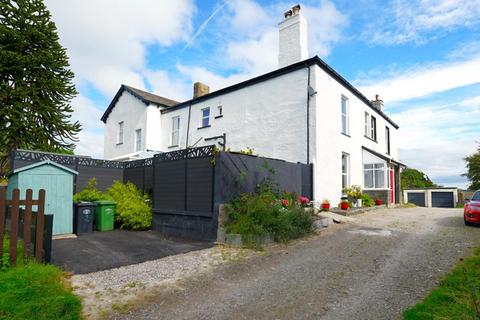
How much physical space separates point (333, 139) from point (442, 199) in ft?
83.5

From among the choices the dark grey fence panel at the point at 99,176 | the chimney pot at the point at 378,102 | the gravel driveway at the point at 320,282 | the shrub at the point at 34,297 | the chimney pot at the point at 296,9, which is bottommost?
the gravel driveway at the point at 320,282

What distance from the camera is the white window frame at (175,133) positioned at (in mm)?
21222

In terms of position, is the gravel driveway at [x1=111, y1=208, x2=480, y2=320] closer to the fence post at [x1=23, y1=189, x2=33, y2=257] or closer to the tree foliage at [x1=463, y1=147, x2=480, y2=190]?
the fence post at [x1=23, y1=189, x2=33, y2=257]

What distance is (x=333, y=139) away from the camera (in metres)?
15.1

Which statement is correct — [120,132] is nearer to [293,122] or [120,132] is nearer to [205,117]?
[205,117]

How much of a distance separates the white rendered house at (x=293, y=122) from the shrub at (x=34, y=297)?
36.3 feet

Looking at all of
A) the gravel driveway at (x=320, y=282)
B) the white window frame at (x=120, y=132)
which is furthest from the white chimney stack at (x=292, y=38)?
the white window frame at (x=120, y=132)

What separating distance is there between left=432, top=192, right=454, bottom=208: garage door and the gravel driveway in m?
28.0

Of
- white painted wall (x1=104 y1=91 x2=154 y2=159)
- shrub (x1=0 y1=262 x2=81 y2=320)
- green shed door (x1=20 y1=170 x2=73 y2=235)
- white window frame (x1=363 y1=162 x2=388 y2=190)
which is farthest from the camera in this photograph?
white painted wall (x1=104 y1=91 x2=154 y2=159)

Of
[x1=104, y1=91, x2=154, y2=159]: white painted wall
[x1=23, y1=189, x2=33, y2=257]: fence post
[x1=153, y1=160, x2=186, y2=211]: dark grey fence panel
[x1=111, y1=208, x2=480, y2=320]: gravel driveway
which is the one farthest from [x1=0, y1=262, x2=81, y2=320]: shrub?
[x1=104, y1=91, x2=154, y2=159]: white painted wall

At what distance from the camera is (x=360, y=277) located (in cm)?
546

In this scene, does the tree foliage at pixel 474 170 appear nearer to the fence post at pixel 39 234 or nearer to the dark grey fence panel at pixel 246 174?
the dark grey fence panel at pixel 246 174

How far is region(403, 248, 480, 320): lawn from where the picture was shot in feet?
10.8

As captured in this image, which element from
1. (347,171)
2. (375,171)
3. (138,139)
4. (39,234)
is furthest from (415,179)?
(39,234)
